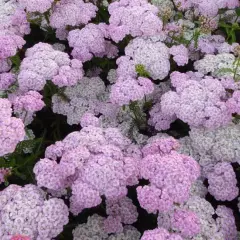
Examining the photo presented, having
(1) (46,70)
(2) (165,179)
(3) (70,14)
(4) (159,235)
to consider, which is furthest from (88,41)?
(4) (159,235)

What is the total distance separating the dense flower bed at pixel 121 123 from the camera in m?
2.40

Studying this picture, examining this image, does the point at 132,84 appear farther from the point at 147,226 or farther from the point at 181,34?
the point at 147,226

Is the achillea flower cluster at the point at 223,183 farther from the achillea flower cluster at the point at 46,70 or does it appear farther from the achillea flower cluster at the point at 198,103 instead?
the achillea flower cluster at the point at 46,70

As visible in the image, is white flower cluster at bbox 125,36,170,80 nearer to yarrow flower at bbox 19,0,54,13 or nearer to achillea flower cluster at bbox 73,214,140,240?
yarrow flower at bbox 19,0,54,13

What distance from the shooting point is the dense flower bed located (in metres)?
2.40

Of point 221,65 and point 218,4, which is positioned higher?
point 218,4

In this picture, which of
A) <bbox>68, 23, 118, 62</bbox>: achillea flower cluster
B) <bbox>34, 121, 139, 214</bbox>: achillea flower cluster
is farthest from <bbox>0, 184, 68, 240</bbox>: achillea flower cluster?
<bbox>68, 23, 118, 62</bbox>: achillea flower cluster

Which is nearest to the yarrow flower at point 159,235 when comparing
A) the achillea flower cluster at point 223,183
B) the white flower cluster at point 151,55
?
the achillea flower cluster at point 223,183

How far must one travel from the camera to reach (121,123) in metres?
3.21

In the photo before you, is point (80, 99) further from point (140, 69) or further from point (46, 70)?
point (140, 69)

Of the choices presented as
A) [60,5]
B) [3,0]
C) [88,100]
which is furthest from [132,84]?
[3,0]

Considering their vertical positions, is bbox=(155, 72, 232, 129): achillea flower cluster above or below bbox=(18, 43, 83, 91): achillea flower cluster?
above

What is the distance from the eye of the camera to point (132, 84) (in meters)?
2.95

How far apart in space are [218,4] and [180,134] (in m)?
1.13
